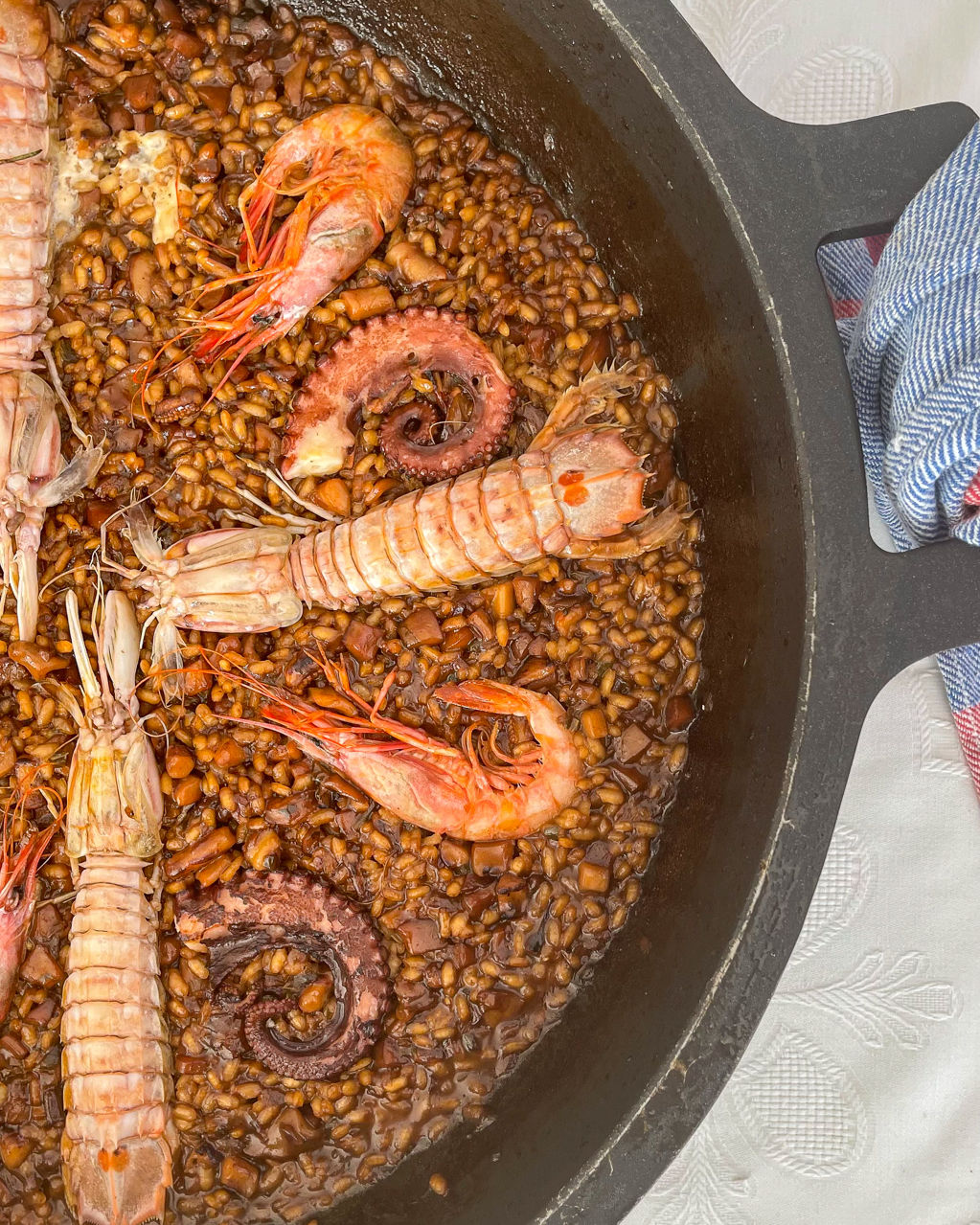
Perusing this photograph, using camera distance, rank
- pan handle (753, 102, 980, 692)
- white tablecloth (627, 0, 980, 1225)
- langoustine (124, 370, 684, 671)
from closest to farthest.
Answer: pan handle (753, 102, 980, 692) < langoustine (124, 370, 684, 671) < white tablecloth (627, 0, 980, 1225)

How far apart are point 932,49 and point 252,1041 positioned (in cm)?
312

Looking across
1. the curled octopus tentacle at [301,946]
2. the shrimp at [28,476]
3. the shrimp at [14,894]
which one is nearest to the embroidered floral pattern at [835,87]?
the shrimp at [28,476]

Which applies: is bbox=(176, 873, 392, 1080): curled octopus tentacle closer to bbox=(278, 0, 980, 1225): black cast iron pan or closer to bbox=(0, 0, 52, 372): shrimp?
bbox=(278, 0, 980, 1225): black cast iron pan

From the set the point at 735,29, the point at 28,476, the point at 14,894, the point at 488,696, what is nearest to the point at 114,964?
the point at 14,894

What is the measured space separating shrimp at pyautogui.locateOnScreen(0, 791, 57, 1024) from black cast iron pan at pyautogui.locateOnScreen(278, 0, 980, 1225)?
1.07m

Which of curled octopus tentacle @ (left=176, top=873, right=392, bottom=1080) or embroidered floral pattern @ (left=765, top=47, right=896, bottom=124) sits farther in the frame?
embroidered floral pattern @ (left=765, top=47, right=896, bottom=124)

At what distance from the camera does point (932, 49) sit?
8.96ft

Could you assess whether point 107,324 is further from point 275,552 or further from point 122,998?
point 122,998

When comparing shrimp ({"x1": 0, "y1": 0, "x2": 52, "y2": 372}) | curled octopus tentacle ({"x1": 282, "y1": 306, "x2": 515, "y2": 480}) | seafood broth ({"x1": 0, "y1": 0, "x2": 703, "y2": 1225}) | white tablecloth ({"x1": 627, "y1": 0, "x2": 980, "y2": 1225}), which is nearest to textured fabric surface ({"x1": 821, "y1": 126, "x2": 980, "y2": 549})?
seafood broth ({"x1": 0, "y1": 0, "x2": 703, "y2": 1225})

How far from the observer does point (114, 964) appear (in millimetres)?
2666

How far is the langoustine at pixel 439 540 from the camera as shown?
103 inches

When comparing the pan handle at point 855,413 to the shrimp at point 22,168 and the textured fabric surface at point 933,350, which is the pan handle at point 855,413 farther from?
the shrimp at point 22,168

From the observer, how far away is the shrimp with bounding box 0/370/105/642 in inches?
106

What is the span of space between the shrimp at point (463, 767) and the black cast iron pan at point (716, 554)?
1.14 ft
